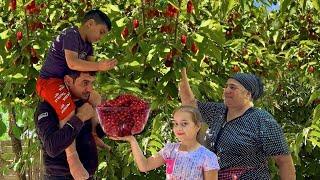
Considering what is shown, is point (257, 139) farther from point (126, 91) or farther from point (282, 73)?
point (282, 73)

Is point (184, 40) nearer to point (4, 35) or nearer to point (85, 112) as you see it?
point (85, 112)

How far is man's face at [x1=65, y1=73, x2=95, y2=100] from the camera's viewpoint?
3.75 meters

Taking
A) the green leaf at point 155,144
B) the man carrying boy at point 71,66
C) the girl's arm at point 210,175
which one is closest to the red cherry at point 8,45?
the man carrying boy at point 71,66

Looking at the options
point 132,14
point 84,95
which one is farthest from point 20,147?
point 84,95

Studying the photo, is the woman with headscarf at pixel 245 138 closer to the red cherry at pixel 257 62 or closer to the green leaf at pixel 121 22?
the green leaf at pixel 121 22

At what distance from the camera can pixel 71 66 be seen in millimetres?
3742

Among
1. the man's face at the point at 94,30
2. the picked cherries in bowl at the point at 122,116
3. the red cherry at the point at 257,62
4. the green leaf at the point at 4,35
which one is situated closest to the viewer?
the picked cherries in bowl at the point at 122,116

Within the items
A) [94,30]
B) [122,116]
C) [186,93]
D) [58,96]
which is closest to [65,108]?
[58,96]

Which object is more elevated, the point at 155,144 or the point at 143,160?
the point at 143,160

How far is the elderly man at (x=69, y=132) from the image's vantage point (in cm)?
347

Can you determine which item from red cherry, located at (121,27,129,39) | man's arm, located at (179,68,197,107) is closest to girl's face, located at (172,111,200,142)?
man's arm, located at (179,68,197,107)

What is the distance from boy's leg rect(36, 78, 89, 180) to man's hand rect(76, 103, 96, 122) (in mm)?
43

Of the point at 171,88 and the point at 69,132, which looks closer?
the point at 69,132

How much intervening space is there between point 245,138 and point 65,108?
42.4 inches
